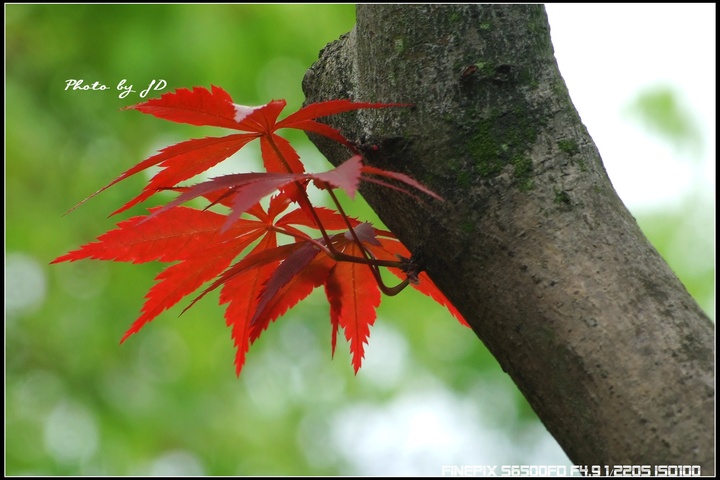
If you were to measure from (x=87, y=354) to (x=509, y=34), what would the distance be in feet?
6.98

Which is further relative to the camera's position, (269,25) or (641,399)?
(269,25)

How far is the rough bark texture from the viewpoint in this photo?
0.42 m

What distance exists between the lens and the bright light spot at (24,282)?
2.33m

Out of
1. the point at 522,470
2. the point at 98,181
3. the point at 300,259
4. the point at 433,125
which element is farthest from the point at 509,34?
the point at 98,181

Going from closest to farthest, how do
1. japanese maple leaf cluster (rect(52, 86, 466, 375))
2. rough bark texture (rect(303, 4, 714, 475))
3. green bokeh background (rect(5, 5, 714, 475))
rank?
rough bark texture (rect(303, 4, 714, 475)) → japanese maple leaf cluster (rect(52, 86, 466, 375)) → green bokeh background (rect(5, 5, 714, 475))

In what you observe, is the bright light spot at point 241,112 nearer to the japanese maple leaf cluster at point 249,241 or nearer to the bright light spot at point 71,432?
the japanese maple leaf cluster at point 249,241

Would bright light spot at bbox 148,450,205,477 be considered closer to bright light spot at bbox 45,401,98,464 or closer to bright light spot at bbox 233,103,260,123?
bright light spot at bbox 45,401,98,464

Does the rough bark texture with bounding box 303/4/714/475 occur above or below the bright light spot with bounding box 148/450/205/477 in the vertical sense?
above

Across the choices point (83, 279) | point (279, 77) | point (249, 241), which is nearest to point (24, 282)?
point (83, 279)

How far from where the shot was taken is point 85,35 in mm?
2354

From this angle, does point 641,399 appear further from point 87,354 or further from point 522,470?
point 87,354

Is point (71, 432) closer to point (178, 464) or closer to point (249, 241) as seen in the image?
point (178, 464)

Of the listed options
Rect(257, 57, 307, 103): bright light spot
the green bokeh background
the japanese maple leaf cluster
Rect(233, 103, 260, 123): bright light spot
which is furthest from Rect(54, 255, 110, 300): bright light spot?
Rect(233, 103, 260, 123): bright light spot

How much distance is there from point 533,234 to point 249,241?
27 cm
